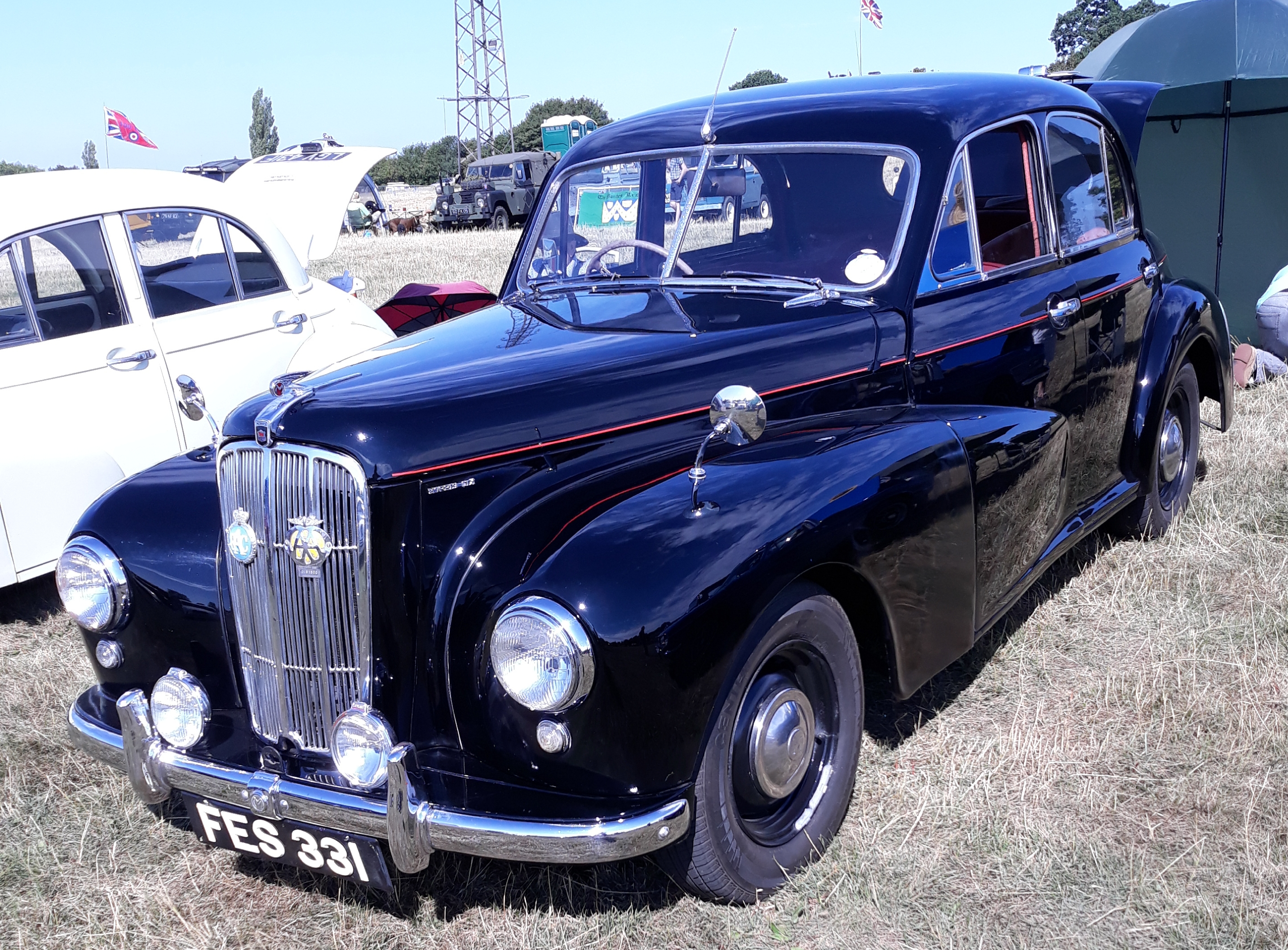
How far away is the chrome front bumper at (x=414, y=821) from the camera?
2080mm

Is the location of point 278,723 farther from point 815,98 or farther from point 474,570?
point 815,98

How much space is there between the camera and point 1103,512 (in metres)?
3.97

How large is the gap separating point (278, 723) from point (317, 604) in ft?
1.10

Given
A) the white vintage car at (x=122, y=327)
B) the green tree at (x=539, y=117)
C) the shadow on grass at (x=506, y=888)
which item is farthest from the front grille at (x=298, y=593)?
the green tree at (x=539, y=117)

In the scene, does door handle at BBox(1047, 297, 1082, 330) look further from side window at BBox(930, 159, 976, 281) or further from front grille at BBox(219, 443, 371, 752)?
front grille at BBox(219, 443, 371, 752)

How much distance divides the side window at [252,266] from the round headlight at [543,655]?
379 centimetres

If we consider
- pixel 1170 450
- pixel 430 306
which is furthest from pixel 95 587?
pixel 430 306

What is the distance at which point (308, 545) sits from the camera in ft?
7.52

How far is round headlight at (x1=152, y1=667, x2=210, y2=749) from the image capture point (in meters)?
2.51

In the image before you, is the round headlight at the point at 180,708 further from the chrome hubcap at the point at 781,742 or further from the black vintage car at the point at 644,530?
the chrome hubcap at the point at 781,742

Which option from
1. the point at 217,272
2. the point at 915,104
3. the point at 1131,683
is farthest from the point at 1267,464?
the point at 217,272

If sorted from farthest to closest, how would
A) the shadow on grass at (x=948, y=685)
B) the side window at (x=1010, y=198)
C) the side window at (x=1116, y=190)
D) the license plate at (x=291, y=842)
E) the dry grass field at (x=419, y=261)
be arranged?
the dry grass field at (x=419, y=261) < the side window at (x=1116, y=190) < the side window at (x=1010, y=198) < the shadow on grass at (x=948, y=685) < the license plate at (x=291, y=842)

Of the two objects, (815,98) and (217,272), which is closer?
(815,98)

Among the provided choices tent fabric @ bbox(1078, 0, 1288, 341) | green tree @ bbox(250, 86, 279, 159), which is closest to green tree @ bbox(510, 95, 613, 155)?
green tree @ bbox(250, 86, 279, 159)
